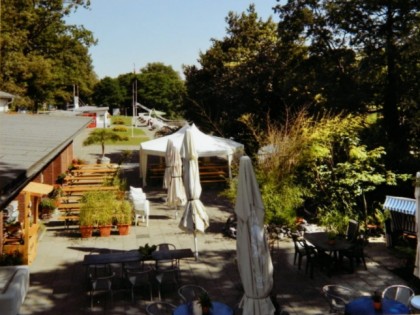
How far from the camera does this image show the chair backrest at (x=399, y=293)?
8.38 m

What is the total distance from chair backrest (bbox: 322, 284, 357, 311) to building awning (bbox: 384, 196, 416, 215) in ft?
15.6

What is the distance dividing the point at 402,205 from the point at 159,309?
840 centimetres

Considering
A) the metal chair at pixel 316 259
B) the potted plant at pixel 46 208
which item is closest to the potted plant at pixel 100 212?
the potted plant at pixel 46 208

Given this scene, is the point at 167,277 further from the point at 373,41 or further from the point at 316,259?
the point at 373,41

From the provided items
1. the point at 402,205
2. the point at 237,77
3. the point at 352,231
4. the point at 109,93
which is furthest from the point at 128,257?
the point at 109,93

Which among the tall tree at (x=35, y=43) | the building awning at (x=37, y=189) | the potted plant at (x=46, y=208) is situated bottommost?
the potted plant at (x=46, y=208)

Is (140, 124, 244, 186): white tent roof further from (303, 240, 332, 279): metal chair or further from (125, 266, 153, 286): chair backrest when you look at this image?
(125, 266, 153, 286): chair backrest

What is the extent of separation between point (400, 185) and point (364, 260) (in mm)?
6884

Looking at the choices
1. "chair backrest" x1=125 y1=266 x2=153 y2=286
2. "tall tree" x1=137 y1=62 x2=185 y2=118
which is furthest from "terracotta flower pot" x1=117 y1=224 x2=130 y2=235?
"tall tree" x1=137 y1=62 x2=185 y2=118

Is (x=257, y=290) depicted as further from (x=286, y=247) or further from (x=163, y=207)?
(x=163, y=207)

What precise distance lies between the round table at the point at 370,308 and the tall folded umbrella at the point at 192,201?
201 inches

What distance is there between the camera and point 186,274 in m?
11.4

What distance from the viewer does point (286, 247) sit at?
13.6 metres

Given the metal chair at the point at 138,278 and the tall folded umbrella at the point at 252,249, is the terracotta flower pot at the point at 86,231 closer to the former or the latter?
the metal chair at the point at 138,278
